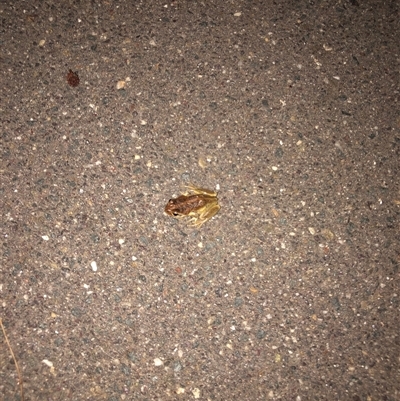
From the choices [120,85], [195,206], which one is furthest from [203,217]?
[120,85]

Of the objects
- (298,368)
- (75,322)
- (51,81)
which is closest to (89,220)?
(75,322)

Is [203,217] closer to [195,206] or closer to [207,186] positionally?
[195,206]

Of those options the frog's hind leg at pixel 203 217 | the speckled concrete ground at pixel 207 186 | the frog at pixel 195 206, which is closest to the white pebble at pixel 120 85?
the speckled concrete ground at pixel 207 186

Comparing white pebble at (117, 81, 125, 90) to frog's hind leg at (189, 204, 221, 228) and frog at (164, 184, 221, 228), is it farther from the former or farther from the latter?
frog's hind leg at (189, 204, 221, 228)

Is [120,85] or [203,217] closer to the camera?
[203,217]

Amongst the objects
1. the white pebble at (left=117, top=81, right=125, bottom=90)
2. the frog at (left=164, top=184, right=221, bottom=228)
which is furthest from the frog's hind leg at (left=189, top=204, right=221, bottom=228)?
the white pebble at (left=117, top=81, right=125, bottom=90)

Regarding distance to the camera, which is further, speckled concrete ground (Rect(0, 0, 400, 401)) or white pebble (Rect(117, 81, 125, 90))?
white pebble (Rect(117, 81, 125, 90))

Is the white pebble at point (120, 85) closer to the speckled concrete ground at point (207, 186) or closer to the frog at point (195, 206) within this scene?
the speckled concrete ground at point (207, 186)
